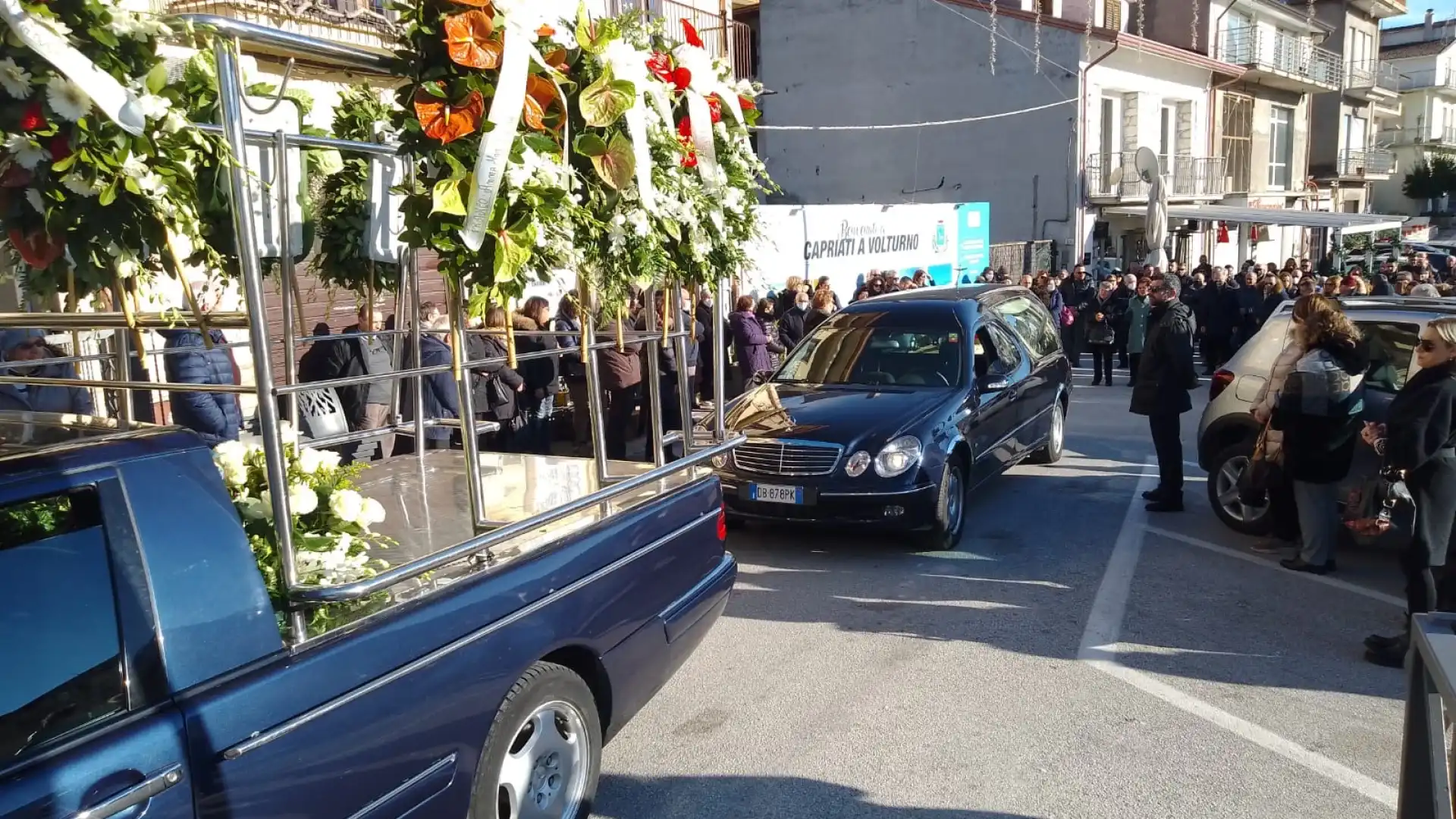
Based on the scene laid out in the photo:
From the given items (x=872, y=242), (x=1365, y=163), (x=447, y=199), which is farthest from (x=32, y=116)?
(x=1365, y=163)

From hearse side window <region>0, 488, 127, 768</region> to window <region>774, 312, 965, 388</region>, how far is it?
20.6ft

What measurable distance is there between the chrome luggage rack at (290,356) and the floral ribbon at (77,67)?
0.20m

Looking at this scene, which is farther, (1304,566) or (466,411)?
(1304,566)

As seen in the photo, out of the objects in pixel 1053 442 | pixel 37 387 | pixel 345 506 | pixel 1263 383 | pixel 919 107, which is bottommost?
pixel 1053 442

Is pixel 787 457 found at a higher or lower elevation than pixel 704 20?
lower

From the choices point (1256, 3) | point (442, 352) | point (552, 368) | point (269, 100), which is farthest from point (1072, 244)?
point (269, 100)

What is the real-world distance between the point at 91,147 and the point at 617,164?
1539 millimetres

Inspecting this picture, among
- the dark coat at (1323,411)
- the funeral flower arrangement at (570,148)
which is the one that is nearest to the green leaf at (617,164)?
the funeral flower arrangement at (570,148)

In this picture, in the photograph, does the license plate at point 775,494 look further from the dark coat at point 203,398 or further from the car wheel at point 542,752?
the car wheel at point 542,752

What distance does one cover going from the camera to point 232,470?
3479 millimetres

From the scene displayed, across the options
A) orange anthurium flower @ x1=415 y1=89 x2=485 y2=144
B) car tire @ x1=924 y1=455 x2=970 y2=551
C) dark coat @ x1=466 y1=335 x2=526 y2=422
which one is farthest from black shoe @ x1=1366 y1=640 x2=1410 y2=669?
dark coat @ x1=466 y1=335 x2=526 y2=422

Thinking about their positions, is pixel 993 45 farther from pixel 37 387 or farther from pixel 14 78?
pixel 14 78

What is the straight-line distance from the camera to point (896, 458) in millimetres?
7008

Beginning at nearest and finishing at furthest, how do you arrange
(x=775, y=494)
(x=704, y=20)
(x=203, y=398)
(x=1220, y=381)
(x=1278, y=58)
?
1. (x=203, y=398)
2. (x=775, y=494)
3. (x=1220, y=381)
4. (x=704, y=20)
5. (x=1278, y=58)
